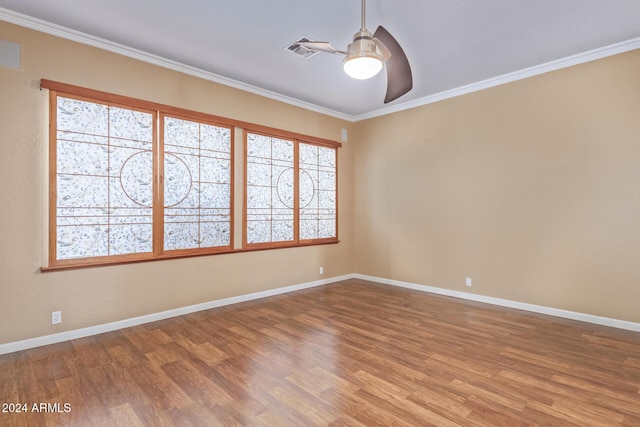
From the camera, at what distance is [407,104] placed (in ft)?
17.6

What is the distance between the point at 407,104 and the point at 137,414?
5252mm

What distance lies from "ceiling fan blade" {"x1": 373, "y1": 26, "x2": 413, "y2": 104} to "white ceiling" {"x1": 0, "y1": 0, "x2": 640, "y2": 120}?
0.70 m

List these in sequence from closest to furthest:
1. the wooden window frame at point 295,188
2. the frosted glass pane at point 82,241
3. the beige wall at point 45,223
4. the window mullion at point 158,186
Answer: the beige wall at point 45,223 → the frosted glass pane at point 82,241 → the window mullion at point 158,186 → the wooden window frame at point 295,188

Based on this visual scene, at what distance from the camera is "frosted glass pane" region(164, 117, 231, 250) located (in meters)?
3.95

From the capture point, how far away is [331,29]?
10.4ft

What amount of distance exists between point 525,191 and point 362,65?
3.27 m

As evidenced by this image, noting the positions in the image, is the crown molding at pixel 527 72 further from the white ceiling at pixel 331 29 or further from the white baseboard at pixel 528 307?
the white baseboard at pixel 528 307

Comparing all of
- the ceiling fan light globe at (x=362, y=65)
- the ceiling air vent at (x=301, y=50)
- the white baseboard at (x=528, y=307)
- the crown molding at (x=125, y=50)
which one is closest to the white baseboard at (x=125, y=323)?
the white baseboard at (x=528, y=307)

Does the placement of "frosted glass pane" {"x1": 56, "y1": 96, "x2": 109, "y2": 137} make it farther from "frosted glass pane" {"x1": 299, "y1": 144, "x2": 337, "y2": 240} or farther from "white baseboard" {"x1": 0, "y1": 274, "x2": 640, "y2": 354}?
"frosted glass pane" {"x1": 299, "y1": 144, "x2": 337, "y2": 240}

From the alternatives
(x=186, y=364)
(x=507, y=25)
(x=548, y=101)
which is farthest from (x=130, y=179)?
(x=548, y=101)

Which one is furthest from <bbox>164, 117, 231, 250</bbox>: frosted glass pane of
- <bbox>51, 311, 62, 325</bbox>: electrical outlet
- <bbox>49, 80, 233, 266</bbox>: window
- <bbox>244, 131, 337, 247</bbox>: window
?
<bbox>51, 311, 62, 325</bbox>: electrical outlet

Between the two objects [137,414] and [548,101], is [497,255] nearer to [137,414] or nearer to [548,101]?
[548,101]

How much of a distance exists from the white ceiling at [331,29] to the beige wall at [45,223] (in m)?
0.23

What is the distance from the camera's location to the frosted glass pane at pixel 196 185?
3.95 meters
